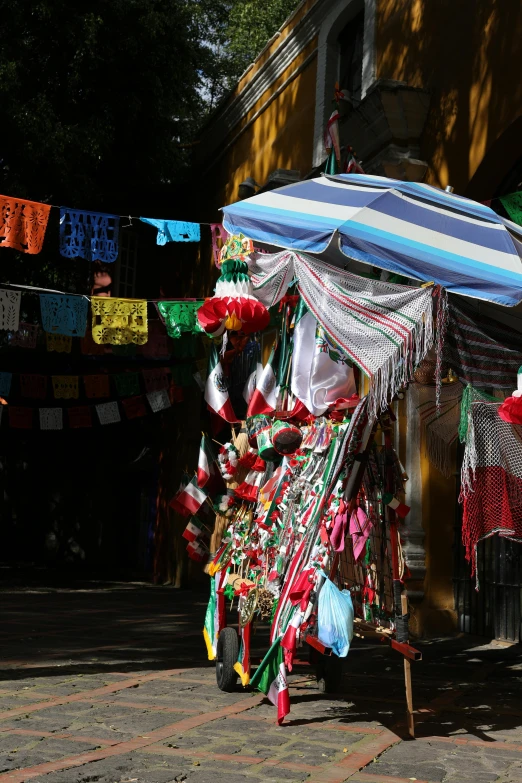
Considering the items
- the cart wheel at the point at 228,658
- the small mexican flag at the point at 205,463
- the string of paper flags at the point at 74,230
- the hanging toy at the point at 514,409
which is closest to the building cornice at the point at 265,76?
the string of paper flags at the point at 74,230

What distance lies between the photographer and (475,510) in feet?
15.6

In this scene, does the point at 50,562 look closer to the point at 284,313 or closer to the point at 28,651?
the point at 28,651

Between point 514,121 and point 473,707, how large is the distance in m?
5.04

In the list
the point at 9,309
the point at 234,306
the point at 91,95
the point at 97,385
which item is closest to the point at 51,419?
the point at 97,385

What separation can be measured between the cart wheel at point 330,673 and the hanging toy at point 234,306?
216cm

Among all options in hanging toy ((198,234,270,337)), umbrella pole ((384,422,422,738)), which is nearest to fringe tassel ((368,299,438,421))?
umbrella pole ((384,422,422,738))

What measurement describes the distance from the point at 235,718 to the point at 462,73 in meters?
6.63

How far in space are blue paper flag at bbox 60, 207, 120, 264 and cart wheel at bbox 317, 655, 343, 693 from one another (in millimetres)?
5165

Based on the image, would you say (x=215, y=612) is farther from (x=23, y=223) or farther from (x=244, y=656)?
(x=23, y=223)

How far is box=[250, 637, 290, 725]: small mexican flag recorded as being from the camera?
4.75m

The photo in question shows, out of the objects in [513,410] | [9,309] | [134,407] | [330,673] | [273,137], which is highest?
[273,137]

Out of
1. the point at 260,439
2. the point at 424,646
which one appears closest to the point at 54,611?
the point at 424,646

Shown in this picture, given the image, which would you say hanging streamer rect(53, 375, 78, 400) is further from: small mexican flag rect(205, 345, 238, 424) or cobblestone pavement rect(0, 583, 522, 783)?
small mexican flag rect(205, 345, 238, 424)

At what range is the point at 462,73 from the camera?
8977 millimetres
